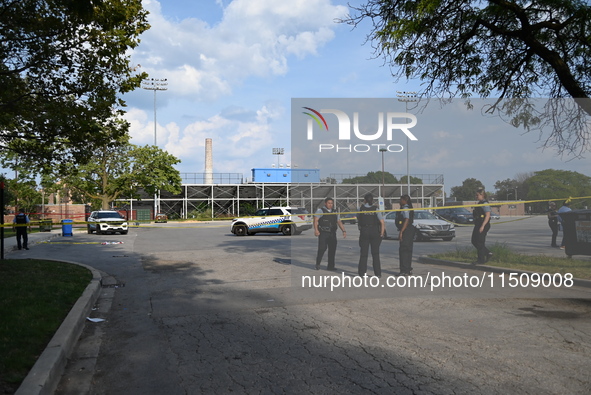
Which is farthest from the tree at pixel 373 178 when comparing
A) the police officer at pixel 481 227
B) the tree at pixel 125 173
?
the tree at pixel 125 173

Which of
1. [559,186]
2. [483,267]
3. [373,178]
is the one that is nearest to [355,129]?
[373,178]

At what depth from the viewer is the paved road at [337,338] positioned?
455cm

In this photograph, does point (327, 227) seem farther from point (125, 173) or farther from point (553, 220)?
point (125, 173)

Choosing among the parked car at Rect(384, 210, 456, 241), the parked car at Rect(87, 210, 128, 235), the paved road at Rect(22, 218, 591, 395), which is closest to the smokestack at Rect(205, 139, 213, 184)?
the parked car at Rect(87, 210, 128, 235)

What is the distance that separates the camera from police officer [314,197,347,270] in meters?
11.1

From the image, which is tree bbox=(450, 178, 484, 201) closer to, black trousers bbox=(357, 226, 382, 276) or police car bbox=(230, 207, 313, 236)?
black trousers bbox=(357, 226, 382, 276)

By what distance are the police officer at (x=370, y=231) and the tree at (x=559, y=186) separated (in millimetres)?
3220

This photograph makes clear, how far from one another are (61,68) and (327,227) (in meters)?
6.91

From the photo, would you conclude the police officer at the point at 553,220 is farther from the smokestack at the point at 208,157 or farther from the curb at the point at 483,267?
the smokestack at the point at 208,157

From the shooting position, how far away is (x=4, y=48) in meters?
9.66

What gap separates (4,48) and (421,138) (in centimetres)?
871

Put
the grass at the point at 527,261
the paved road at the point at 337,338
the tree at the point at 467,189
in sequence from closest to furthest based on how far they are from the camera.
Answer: the paved road at the point at 337,338
the grass at the point at 527,261
the tree at the point at 467,189

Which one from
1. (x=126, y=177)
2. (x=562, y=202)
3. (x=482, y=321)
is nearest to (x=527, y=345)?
(x=482, y=321)

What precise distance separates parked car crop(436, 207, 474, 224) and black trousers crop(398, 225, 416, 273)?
42.0 inches
